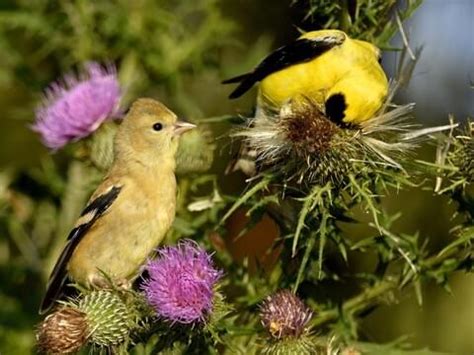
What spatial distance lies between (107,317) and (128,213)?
62 centimetres

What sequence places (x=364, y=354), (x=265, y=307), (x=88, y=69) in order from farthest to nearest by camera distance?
1. (x=88, y=69)
2. (x=364, y=354)
3. (x=265, y=307)

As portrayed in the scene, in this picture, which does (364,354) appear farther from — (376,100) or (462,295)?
(462,295)

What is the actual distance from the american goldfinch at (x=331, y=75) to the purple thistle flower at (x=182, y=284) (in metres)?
0.41

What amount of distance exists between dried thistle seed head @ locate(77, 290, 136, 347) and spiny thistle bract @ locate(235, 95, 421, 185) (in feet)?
1.45

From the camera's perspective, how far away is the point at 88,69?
3455 millimetres

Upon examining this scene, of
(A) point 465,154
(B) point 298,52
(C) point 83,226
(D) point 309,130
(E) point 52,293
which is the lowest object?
(E) point 52,293

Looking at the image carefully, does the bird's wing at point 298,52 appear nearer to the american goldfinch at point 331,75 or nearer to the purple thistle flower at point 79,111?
the american goldfinch at point 331,75

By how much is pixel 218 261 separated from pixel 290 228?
0.32 meters

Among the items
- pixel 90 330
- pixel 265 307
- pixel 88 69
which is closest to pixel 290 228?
pixel 265 307

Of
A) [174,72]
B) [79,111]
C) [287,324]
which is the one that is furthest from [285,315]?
[174,72]

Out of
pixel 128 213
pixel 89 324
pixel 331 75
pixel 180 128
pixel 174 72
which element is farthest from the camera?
pixel 174 72

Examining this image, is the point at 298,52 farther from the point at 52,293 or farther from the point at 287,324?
the point at 52,293

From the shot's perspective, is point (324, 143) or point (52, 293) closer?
point (324, 143)

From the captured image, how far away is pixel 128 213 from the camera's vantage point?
277cm
